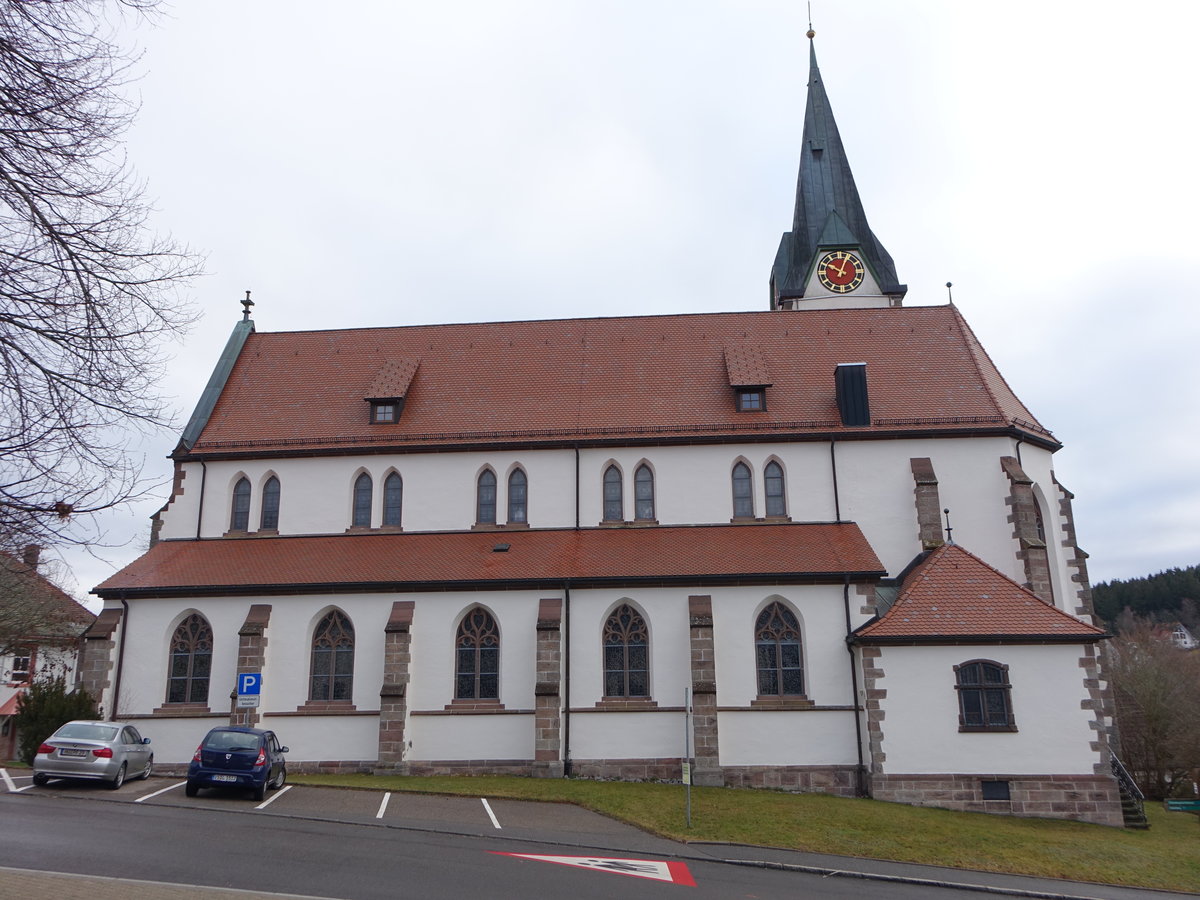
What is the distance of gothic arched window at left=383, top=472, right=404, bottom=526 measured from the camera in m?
27.2

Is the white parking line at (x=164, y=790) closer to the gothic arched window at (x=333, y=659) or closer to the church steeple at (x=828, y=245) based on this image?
the gothic arched window at (x=333, y=659)

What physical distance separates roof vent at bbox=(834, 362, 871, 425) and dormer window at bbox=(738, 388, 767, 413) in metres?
2.10

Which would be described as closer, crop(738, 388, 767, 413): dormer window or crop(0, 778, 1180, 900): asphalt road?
crop(0, 778, 1180, 900): asphalt road

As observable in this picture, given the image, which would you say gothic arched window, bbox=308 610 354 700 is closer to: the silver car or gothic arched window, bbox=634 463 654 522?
the silver car

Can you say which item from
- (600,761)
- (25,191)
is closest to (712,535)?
(600,761)

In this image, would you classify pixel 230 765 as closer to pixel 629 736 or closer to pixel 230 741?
pixel 230 741

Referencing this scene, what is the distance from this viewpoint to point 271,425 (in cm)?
2848

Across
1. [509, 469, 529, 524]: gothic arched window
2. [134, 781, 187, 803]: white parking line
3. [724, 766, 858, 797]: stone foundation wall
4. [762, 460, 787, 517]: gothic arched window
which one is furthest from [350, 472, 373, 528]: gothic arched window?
[724, 766, 858, 797]: stone foundation wall

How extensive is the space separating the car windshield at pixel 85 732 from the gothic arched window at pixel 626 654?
10.7 meters

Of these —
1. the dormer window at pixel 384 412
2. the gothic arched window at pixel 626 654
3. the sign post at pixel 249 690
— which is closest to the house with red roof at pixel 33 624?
the sign post at pixel 249 690

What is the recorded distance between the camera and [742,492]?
26797 millimetres

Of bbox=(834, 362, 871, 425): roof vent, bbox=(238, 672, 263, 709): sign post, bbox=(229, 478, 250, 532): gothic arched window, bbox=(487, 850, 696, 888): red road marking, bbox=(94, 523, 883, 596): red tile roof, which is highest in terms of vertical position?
bbox=(834, 362, 871, 425): roof vent

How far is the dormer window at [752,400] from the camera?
90.7 ft

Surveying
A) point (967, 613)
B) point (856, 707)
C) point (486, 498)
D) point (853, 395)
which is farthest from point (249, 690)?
point (853, 395)
